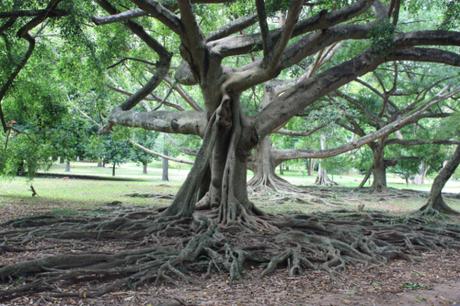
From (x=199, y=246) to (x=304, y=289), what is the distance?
5.54ft

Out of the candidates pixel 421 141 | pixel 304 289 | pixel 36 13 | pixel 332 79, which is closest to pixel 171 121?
pixel 36 13

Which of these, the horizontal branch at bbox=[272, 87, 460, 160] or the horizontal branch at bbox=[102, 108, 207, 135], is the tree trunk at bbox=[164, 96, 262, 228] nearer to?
the horizontal branch at bbox=[102, 108, 207, 135]

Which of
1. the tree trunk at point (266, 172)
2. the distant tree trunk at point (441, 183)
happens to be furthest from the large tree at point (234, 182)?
the tree trunk at point (266, 172)

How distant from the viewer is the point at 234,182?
31.4 ft

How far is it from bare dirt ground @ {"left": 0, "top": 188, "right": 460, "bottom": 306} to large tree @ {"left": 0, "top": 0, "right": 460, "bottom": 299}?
0.25m

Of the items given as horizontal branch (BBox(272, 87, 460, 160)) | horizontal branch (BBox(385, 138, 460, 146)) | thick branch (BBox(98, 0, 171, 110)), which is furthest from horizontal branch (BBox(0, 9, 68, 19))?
horizontal branch (BBox(385, 138, 460, 146))

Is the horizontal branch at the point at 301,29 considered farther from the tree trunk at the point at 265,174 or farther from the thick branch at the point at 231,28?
the tree trunk at the point at 265,174

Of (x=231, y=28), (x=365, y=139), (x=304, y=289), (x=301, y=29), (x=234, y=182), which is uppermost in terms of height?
(x=231, y=28)

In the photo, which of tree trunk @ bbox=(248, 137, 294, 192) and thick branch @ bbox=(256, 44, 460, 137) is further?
tree trunk @ bbox=(248, 137, 294, 192)

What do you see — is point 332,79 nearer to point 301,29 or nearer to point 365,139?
point 301,29

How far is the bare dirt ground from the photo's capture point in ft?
15.8

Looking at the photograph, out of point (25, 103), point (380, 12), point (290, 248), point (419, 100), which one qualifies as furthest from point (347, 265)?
point (419, 100)

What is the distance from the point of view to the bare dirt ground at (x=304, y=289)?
15.8ft

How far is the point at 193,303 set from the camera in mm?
4719
